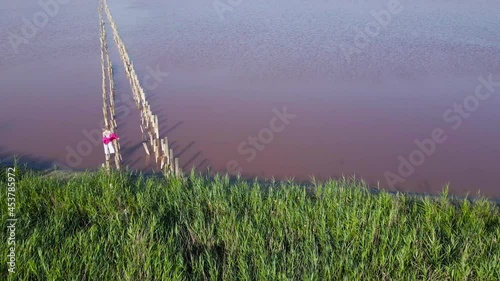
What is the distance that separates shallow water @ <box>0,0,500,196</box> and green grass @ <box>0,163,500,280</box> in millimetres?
1686

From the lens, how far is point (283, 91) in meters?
7.67

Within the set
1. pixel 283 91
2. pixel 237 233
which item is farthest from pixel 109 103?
pixel 237 233

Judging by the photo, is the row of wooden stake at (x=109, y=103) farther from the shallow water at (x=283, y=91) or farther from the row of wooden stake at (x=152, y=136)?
the row of wooden stake at (x=152, y=136)

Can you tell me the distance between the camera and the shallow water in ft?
19.1

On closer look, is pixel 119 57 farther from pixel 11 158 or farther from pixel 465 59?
pixel 465 59

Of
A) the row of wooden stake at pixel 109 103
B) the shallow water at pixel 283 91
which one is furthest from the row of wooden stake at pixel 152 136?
the row of wooden stake at pixel 109 103

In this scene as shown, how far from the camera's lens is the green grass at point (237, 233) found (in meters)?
2.91

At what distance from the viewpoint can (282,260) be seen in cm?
303

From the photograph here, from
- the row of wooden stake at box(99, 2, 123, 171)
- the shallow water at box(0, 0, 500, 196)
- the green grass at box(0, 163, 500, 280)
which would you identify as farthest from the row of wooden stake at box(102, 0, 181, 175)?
the green grass at box(0, 163, 500, 280)

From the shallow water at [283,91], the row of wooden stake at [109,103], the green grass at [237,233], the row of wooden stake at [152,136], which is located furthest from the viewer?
the shallow water at [283,91]

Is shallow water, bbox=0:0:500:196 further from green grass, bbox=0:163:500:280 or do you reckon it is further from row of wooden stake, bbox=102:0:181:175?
green grass, bbox=0:163:500:280

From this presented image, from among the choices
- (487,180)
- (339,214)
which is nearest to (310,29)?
(487,180)

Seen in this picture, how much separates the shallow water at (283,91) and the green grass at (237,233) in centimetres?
169

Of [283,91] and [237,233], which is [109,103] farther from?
[237,233]
